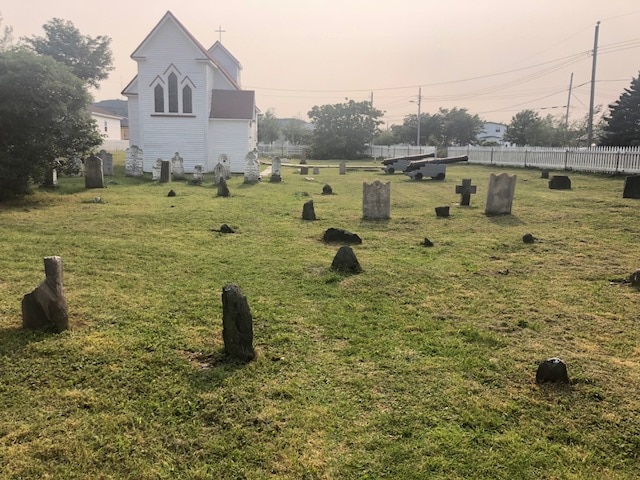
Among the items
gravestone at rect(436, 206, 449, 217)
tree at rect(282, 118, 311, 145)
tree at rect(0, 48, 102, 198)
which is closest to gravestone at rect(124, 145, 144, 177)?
tree at rect(0, 48, 102, 198)

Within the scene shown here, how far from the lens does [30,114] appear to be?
44.2 feet

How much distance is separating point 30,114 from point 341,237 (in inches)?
379

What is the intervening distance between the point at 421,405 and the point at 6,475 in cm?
285

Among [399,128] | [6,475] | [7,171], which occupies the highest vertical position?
[399,128]

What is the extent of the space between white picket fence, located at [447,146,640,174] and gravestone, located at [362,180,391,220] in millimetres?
17097

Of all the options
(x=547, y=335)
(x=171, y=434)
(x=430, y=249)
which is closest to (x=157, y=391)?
(x=171, y=434)

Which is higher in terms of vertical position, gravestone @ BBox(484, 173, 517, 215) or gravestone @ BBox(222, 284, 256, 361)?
gravestone @ BBox(484, 173, 517, 215)

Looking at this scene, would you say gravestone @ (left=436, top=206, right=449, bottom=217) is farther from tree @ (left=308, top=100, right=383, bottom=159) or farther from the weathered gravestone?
tree @ (left=308, top=100, right=383, bottom=159)

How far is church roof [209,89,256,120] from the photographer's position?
97.7 ft

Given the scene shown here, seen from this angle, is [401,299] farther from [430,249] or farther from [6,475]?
[6,475]

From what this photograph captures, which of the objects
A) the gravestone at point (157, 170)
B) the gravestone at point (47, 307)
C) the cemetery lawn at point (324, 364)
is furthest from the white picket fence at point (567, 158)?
the gravestone at point (47, 307)

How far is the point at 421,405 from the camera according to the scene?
3.88 meters

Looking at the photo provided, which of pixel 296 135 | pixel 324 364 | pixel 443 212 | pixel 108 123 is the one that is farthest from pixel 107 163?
pixel 296 135

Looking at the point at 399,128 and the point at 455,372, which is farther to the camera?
the point at 399,128
